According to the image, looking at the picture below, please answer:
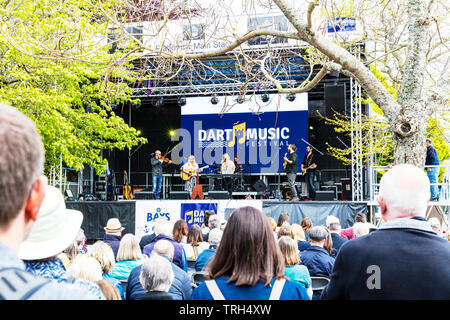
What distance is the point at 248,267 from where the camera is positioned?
79.1 inches

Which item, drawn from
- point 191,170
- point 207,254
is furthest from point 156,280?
point 191,170

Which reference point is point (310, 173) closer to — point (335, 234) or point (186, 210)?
point (186, 210)

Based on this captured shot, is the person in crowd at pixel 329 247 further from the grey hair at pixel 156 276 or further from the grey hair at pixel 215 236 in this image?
the grey hair at pixel 156 276

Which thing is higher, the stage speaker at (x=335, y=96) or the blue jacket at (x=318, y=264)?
the stage speaker at (x=335, y=96)

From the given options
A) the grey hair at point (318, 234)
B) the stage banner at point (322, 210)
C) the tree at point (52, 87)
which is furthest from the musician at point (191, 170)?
the grey hair at point (318, 234)

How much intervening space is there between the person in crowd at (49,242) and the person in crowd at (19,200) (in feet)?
3.45

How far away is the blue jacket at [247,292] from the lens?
1.92 m

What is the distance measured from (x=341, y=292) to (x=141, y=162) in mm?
22497

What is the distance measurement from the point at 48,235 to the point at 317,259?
3142 millimetres

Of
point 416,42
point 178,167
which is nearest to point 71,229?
point 416,42

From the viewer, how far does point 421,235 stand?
205cm

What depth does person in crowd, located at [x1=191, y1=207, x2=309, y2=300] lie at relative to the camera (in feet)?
6.35

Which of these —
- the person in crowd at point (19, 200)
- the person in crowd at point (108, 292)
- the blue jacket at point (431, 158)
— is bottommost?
the person in crowd at point (108, 292)
